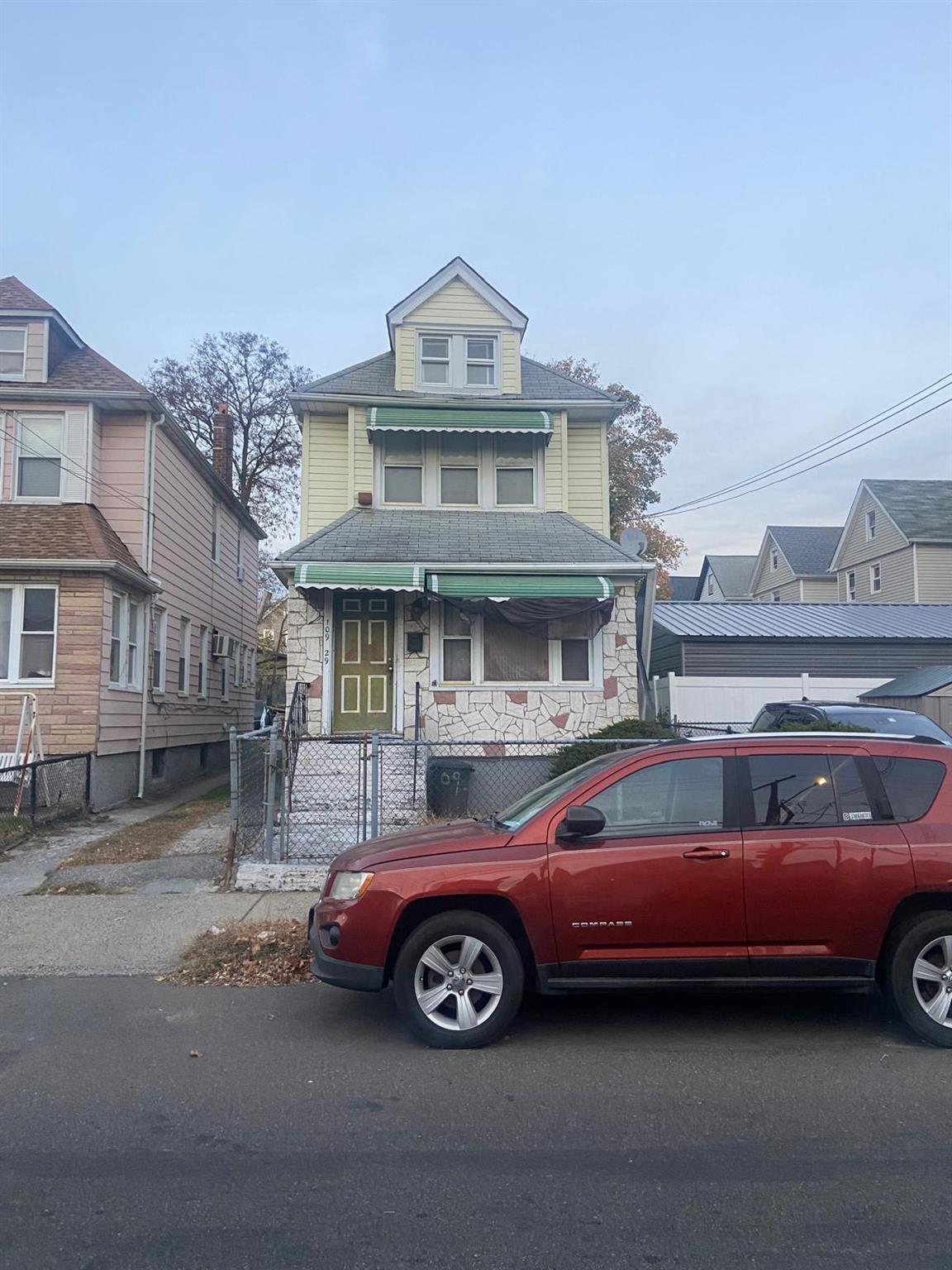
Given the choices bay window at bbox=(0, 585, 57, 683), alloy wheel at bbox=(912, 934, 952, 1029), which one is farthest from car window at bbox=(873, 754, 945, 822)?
bay window at bbox=(0, 585, 57, 683)

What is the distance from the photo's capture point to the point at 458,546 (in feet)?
48.3

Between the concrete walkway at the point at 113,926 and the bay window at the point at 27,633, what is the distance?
21.2ft

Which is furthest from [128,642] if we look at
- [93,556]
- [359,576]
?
[359,576]

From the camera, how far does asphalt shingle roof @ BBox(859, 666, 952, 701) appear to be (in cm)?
1647

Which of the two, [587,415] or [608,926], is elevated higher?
[587,415]

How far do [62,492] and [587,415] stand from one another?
878 centimetres

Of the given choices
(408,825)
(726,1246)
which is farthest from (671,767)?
(408,825)

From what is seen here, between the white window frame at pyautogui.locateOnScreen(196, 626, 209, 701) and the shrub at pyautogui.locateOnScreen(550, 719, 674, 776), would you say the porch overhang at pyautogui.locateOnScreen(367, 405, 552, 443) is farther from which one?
the white window frame at pyautogui.locateOnScreen(196, 626, 209, 701)

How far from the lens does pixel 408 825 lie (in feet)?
34.7

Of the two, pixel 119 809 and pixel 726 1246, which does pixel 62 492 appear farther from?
pixel 726 1246

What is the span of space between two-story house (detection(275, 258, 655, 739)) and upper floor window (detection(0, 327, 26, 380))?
15.4 feet

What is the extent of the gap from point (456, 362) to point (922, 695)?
9.80 metres

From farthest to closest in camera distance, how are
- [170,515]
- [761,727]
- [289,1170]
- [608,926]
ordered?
[170,515] < [761,727] < [608,926] < [289,1170]

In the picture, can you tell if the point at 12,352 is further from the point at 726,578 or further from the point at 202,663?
the point at 726,578
